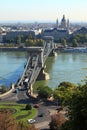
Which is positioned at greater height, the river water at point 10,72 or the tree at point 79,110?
the tree at point 79,110

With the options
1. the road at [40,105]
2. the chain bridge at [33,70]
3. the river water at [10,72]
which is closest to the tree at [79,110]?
the road at [40,105]

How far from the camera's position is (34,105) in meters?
10.4

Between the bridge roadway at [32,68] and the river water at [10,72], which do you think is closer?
the bridge roadway at [32,68]

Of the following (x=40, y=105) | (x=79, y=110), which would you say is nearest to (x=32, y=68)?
(x=40, y=105)

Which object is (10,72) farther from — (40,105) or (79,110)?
(79,110)

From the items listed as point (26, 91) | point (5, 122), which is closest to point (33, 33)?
point (26, 91)

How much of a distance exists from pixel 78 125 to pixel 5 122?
2.26m

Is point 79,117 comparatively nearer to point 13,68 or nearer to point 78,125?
point 78,125

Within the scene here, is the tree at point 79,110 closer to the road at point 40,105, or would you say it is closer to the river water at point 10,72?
the road at point 40,105

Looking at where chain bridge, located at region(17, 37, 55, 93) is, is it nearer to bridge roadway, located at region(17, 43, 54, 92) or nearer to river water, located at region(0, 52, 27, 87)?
bridge roadway, located at region(17, 43, 54, 92)

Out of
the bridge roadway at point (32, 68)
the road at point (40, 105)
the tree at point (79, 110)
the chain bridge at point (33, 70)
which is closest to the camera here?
the tree at point (79, 110)

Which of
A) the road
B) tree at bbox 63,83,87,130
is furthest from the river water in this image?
tree at bbox 63,83,87,130

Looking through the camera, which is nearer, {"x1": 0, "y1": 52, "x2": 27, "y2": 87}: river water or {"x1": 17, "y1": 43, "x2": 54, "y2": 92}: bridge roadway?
{"x1": 17, "y1": 43, "x2": 54, "y2": 92}: bridge roadway

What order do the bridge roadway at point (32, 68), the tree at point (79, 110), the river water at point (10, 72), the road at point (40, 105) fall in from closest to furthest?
1. the tree at point (79, 110)
2. the road at point (40, 105)
3. the bridge roadway at point (32, 68)
4. the river water at point (10, 72)
